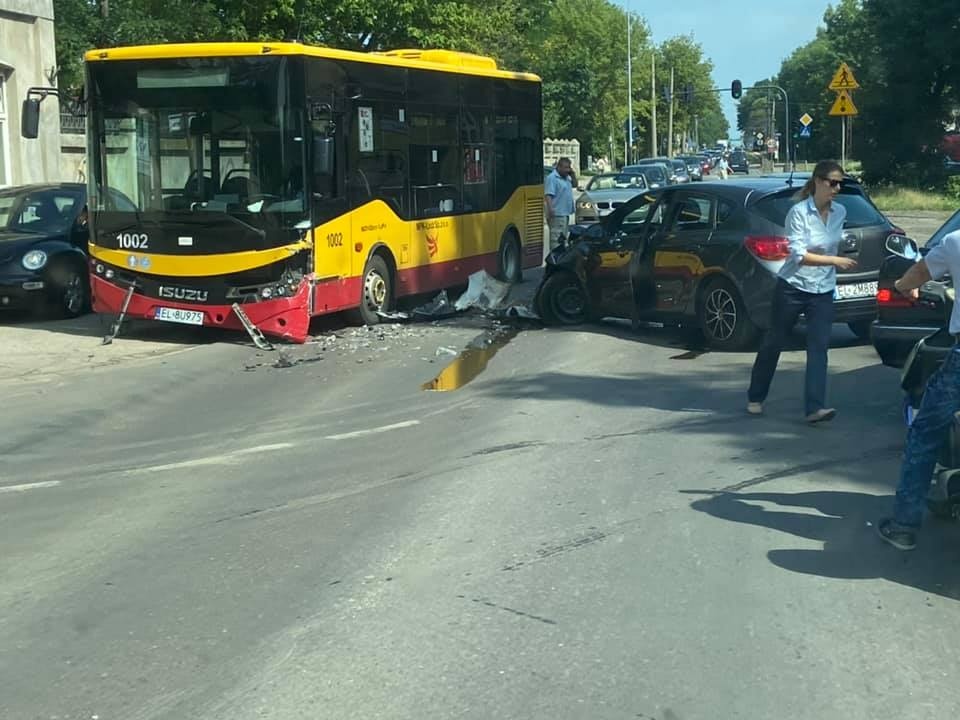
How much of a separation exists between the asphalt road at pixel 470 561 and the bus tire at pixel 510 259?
8552 millimetres

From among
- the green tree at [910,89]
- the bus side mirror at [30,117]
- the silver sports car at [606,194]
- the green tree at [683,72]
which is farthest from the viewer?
the green tree at [683,72]

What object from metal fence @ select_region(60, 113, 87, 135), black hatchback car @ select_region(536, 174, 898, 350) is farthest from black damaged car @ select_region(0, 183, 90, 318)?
metal fence @ select_region(60, 113, 87, 135)

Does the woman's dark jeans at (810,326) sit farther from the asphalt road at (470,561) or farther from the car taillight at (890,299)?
the car taillight at (890,299)

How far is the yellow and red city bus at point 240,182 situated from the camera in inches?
535

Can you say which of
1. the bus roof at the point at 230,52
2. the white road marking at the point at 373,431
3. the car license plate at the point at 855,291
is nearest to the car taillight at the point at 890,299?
the car license plate at the point at 855,291

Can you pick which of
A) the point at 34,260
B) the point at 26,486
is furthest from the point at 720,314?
the point at 34,260

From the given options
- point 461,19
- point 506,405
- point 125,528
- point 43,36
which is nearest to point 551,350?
point 506,405

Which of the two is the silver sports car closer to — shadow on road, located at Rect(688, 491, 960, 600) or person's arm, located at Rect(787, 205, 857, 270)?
person's arm, located at Rect(787, 205, 857, 270)

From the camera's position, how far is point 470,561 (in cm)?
619

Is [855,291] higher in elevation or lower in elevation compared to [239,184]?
lower

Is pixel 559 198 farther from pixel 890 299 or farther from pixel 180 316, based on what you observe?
pixel 890 299

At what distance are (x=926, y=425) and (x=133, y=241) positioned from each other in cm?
1025

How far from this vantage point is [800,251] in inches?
356

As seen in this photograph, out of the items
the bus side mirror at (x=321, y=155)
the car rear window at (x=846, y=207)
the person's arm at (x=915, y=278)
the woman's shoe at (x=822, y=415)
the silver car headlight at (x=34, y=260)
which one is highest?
the bus side mirror at (x=321, y=155)
